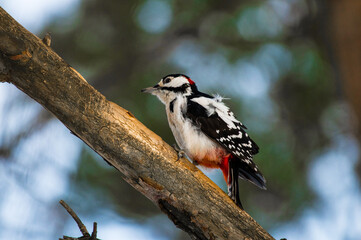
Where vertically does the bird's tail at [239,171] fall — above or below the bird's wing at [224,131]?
below

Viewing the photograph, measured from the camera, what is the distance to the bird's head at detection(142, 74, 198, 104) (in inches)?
97.4

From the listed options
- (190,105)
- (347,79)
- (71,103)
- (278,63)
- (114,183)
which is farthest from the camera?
(278,63)

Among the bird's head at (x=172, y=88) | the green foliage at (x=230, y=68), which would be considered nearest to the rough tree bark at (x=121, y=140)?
the bird's head at (x=172, y=88)

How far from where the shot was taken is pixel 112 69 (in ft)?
11.8

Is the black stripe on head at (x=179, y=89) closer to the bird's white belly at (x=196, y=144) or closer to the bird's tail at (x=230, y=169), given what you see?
the bird's white belly at (x=196, y=144)

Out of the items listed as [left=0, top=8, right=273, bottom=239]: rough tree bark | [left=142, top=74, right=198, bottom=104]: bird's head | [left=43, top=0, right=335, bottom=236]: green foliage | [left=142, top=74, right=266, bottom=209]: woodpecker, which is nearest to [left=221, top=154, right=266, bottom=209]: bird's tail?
[left=142, top=74, right=266, bottom=209]: woodpecker

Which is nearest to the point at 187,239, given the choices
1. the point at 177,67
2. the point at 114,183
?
the point at 114,183

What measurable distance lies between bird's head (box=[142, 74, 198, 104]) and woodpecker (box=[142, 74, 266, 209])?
0.9 inches

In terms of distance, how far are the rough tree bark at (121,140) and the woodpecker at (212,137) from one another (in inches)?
10.5

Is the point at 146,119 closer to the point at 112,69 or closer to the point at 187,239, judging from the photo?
the point at 112,69

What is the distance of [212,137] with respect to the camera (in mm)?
2289

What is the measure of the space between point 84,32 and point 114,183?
4.20 feet

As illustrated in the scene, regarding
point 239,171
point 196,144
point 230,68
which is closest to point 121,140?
point 196,144

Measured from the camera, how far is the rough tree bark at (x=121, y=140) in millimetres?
1740
